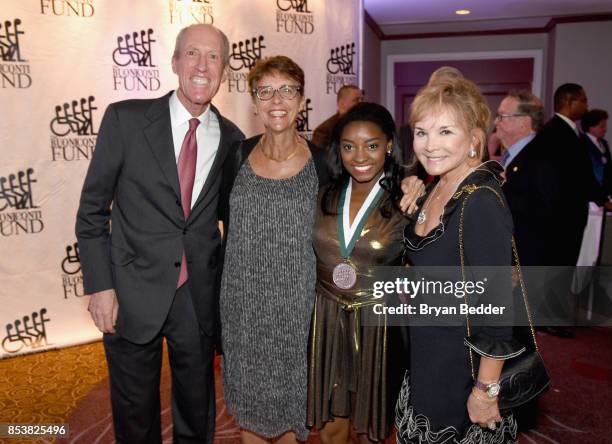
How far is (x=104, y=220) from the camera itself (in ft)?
6.92

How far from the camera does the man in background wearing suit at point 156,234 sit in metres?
2.07

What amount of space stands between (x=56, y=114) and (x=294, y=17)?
215 cm

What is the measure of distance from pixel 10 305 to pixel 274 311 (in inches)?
102

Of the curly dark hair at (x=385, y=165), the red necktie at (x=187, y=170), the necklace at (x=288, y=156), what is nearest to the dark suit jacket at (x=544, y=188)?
the curly dark hair at (x=385, y=165)

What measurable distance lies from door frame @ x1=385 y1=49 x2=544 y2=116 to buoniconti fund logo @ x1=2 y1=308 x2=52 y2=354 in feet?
20.7

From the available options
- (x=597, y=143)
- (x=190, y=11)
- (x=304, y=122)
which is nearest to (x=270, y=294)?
(x=190, y=11)

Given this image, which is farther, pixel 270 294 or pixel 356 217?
pixel 270 294

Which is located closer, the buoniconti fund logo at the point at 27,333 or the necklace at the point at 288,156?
the necklace at the point at 288,156

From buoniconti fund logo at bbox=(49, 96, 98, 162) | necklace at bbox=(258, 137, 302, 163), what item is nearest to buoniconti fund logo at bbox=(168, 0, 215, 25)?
buoniconti fund logo at bbox=(49, 96, 98, 162)

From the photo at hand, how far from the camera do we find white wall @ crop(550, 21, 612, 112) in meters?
7.84

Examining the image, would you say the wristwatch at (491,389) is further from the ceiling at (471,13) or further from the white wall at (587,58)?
the white wall at (587,58)

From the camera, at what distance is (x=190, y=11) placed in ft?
14.1

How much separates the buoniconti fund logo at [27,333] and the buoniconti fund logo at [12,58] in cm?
158

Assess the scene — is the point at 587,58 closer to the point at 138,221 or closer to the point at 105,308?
the point at 138,221
